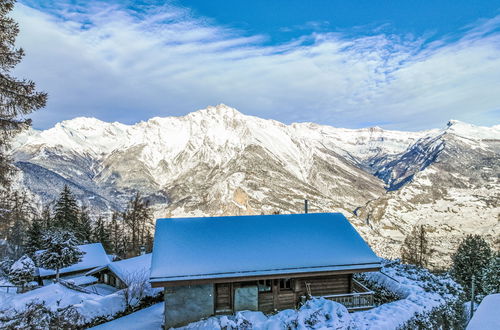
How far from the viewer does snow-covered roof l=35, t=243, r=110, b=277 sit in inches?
1405

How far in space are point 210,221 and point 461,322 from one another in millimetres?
13712

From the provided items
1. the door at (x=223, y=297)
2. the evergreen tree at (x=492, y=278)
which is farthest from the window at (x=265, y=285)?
the evergreen tree at (x=492, y=278)

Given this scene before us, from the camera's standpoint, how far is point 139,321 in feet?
59.6

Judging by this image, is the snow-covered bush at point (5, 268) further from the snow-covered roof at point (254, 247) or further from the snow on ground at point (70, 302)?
the snow-covered roof at point (254, 247)

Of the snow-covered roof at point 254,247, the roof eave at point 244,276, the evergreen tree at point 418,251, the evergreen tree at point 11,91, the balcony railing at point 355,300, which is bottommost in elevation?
the evergreen tree at point 418,251

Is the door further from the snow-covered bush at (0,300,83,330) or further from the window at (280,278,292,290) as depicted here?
the snow-covered bush at (0,300,83,330)

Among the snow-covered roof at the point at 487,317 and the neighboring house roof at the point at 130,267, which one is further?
the neighboring house roof at the point at 130,267

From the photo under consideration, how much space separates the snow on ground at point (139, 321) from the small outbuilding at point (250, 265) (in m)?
2.55

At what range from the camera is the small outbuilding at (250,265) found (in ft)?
51.8

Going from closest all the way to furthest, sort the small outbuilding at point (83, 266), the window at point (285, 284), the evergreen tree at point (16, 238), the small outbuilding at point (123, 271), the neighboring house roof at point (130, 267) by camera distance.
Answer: the window at point (285, 284)
the small outbuilding at point (123, 271)
the neighboring house roof at point (130, 267)
the small outbuilding at point (83, 266)
the evergreen tree at point (16, 238)

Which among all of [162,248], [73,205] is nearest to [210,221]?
[162,248]

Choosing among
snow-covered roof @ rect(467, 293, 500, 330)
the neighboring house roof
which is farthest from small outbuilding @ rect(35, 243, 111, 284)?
snow-covered roof @ rect(467, 293, 500, 330)

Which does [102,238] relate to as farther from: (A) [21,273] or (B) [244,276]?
(B) [244,276]

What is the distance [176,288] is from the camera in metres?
15.9
